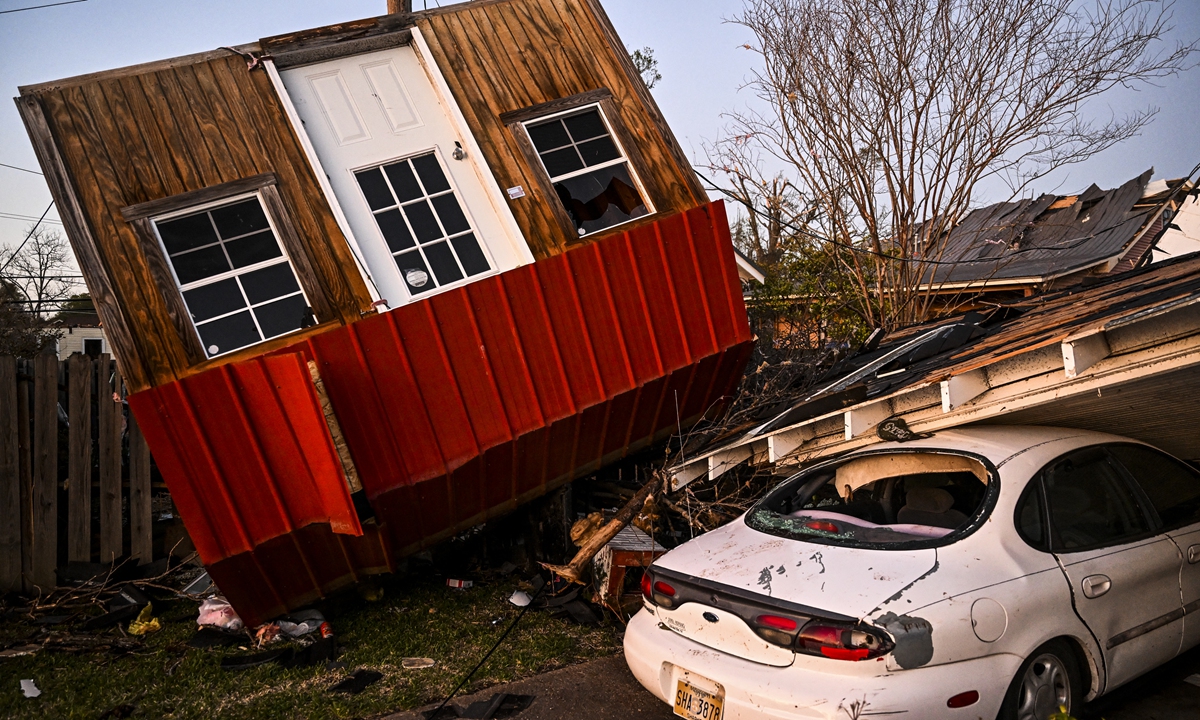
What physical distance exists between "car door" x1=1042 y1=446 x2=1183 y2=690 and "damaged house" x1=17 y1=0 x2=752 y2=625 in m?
3.73

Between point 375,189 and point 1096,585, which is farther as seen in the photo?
point 375,189

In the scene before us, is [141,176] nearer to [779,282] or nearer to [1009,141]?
[779,282]

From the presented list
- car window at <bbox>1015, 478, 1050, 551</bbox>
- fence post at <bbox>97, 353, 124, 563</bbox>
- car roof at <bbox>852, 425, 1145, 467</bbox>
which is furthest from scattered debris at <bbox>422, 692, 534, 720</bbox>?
fence post at <bbox>97, 353, 124, 563</bbox>

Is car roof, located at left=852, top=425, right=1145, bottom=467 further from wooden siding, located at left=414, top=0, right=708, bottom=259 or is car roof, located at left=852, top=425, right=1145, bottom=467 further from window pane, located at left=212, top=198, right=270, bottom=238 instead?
window pane, located at left=212, top=198, right=270, bottom=238

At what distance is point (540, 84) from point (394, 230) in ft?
6.73

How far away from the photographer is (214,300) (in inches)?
236

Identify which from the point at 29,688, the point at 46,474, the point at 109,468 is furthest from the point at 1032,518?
the point at 46,474

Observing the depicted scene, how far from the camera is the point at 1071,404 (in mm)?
4234

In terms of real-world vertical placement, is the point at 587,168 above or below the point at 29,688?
above

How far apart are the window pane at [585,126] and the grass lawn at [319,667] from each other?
4.30 meters

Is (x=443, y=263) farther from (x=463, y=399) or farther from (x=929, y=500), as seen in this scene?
(x=929, y=500)

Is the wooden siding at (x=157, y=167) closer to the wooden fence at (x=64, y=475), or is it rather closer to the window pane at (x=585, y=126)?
the wooden fence at (x=64, y=475)

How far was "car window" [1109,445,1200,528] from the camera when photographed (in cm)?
414

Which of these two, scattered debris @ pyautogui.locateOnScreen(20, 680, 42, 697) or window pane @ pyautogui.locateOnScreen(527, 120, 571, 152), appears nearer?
scattered debris @ pyautogui.locateOnScreen(20, 680, 42, 697)
